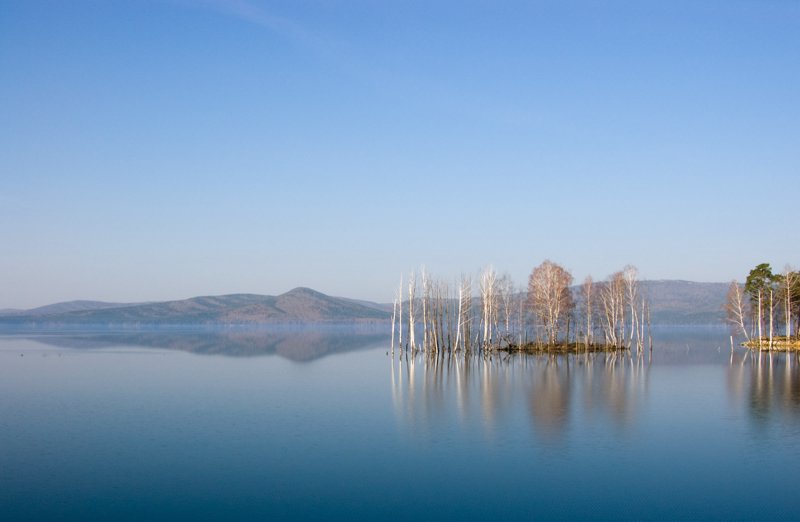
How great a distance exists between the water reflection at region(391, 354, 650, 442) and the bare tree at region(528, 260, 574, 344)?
11545mm

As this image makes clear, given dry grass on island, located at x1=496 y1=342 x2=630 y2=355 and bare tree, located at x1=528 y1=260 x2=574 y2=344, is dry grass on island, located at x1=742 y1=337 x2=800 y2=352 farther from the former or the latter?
bare tree, located at x1=528 y1=260 x2=574 y2=344

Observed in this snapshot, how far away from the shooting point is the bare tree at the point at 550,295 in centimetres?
7631

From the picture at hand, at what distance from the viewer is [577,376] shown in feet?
164

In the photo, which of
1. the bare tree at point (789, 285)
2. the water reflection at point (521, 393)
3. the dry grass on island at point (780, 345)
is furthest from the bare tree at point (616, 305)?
the bare tree at point (789, 285)

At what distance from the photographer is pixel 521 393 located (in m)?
39.2

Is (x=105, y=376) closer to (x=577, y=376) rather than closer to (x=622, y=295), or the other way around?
(x=577, y=376)

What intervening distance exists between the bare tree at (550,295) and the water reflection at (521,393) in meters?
11.5

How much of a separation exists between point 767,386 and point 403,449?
96.7ft

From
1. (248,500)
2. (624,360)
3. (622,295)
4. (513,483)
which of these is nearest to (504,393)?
(513,483)

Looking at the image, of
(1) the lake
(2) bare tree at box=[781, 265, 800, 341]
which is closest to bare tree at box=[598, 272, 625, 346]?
(2) bare tree at box=[781, 265, 800, 341]

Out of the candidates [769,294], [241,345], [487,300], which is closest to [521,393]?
[487,300]

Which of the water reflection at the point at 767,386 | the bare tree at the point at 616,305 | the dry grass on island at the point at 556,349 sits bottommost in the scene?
the dry grass on island at the point at 556,349

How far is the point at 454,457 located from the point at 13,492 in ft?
44.4

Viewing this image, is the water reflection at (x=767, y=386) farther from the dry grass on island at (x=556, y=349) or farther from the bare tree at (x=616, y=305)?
the dry grass on island at (x=556, y=349)
